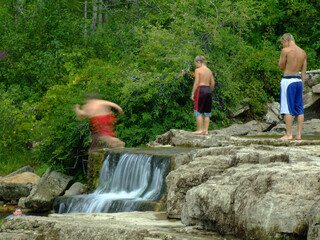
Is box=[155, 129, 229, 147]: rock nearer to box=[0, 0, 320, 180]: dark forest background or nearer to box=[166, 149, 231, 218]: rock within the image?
box=[0, 0, 320, 180]: dark forest background

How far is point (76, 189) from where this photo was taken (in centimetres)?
1492

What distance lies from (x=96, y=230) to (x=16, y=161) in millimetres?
13703

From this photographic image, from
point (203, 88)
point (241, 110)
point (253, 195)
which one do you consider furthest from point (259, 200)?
point (241, 110)

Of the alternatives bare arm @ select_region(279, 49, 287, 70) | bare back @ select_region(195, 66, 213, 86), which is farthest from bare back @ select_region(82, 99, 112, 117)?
bare arm @ select_region(279, 49, 287, 70)

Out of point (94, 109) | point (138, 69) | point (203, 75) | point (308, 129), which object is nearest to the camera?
point (94, 109)

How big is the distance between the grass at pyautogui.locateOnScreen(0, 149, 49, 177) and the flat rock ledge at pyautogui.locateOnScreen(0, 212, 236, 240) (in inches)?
465

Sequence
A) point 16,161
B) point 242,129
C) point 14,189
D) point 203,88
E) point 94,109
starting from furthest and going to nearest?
point 16,161
point 242,129
point 14,189
point 203,88
point 94,109

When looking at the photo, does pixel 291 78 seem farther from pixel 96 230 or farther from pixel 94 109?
pixel 96 230

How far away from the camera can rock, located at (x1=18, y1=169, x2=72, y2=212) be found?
1433 centimetres

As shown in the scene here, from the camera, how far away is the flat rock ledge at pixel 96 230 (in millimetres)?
5586

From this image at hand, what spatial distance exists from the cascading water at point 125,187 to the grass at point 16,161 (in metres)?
5.56

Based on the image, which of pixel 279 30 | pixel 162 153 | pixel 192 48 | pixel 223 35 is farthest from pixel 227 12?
pixel 162 153

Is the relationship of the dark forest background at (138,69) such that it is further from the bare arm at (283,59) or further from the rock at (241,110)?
the bare arm at (283,59)

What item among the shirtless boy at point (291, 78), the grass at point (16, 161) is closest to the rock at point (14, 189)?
the grass at point (16, 161)
